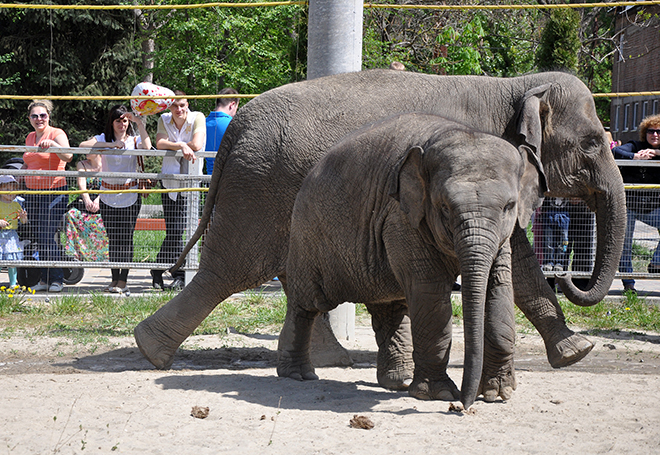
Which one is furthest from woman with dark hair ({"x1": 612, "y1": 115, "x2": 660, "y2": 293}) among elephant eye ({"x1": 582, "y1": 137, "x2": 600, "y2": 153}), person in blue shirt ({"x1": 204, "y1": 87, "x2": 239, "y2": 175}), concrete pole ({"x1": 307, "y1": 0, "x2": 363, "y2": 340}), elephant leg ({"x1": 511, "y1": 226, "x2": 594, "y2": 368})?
person in blue shirt ({"x1": 204, "y1": 87, "x2": 239, "y2": 175})

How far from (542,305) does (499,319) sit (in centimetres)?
71

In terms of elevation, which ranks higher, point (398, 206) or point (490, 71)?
point (490, 71)

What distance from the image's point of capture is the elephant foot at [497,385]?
5000mm

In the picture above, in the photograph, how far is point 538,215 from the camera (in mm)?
9234

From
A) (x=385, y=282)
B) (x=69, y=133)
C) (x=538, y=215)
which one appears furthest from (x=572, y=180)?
(x=69, y=133)

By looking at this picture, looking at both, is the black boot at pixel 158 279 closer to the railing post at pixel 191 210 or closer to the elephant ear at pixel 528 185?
the railing post at pixel 191 210

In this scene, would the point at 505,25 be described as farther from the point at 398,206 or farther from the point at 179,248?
the point at 398,206

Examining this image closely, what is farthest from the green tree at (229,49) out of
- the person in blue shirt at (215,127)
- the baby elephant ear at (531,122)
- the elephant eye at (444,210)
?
the elephant eye at (444,210)

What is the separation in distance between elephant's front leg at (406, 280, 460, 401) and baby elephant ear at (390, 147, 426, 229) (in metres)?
0.39

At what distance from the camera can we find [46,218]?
9117 millimetres

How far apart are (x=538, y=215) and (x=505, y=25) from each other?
39.1 feet

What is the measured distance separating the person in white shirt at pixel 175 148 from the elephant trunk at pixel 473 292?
5.09 m

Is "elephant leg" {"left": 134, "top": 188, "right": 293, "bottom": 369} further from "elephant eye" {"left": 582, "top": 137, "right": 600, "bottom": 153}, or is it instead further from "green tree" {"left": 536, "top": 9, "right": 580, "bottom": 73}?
"green tree" {"left": 536, "top": 9, "right": 580, "bottom": 73}

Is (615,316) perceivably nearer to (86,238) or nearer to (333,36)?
(333,36)
